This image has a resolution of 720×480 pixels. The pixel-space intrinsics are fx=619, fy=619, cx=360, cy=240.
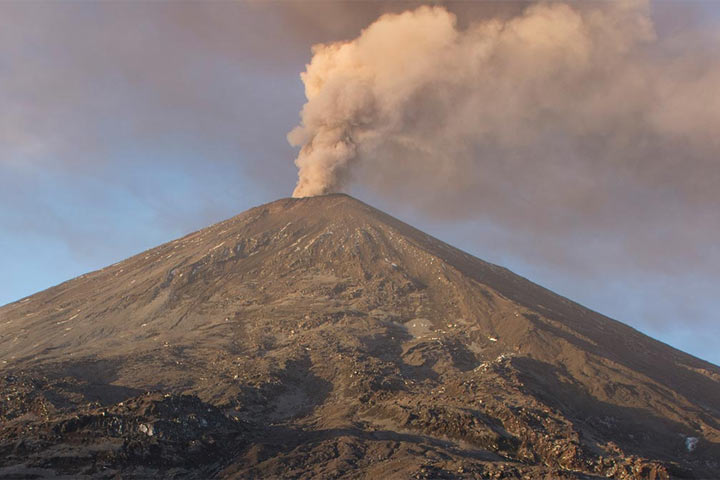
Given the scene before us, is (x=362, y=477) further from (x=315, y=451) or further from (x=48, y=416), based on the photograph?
(x=48, y=416)

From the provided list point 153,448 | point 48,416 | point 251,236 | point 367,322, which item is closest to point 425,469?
point 153,448

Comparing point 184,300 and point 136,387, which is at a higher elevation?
point 184,300

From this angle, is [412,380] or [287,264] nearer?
[412,380]

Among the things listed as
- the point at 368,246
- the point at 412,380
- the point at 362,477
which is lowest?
the point at 362,477

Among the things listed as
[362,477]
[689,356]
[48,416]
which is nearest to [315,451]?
[362,477]

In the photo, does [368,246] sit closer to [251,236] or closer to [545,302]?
[251,236]

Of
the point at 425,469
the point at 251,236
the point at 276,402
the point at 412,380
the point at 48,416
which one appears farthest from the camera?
the point at 251,236

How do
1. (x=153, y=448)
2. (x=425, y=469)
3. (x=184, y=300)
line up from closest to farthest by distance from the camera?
(x=425, y=469) < (x=153, y=448) < (x=184, y=300)
